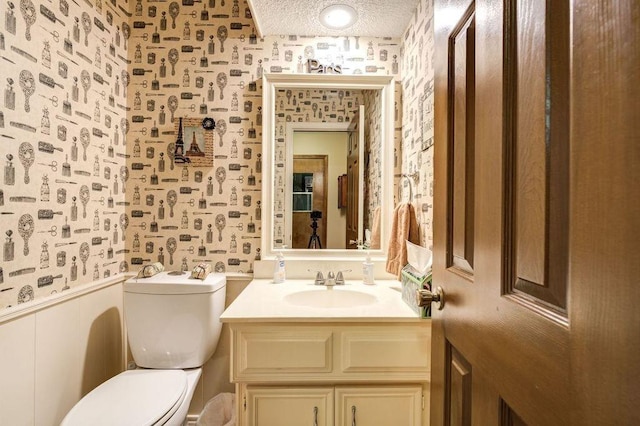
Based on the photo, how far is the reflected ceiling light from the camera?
5.10ft

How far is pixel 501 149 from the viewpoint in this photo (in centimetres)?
52

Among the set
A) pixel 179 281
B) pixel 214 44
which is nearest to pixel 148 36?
pixel 214 44

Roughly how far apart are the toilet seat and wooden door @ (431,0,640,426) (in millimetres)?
998

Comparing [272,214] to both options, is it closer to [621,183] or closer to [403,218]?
[403,218]

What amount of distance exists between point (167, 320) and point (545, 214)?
1567 mm

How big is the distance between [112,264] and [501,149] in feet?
Result: 6.01

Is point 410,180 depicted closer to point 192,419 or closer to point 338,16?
point 338,16

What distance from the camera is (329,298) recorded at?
157 cm

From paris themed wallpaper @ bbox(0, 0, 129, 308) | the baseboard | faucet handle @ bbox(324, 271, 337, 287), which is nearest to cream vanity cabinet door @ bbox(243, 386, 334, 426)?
faucet handle @ bbox(324, 271, 337, 287)

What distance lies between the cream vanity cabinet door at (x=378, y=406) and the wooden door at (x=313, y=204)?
78cm

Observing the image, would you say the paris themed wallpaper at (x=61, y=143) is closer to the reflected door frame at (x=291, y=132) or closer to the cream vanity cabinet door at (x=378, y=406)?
the reflected door frame at (x=291, y=132)

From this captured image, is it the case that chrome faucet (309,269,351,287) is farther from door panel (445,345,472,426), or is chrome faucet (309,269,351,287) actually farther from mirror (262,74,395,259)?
door panel (445,345,472,426)

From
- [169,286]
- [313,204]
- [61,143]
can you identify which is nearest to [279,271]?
[313,204]

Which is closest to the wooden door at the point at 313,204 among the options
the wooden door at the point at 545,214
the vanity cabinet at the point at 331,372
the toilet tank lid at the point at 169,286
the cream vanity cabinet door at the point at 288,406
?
the toilet tank lid at the point at 169,286
